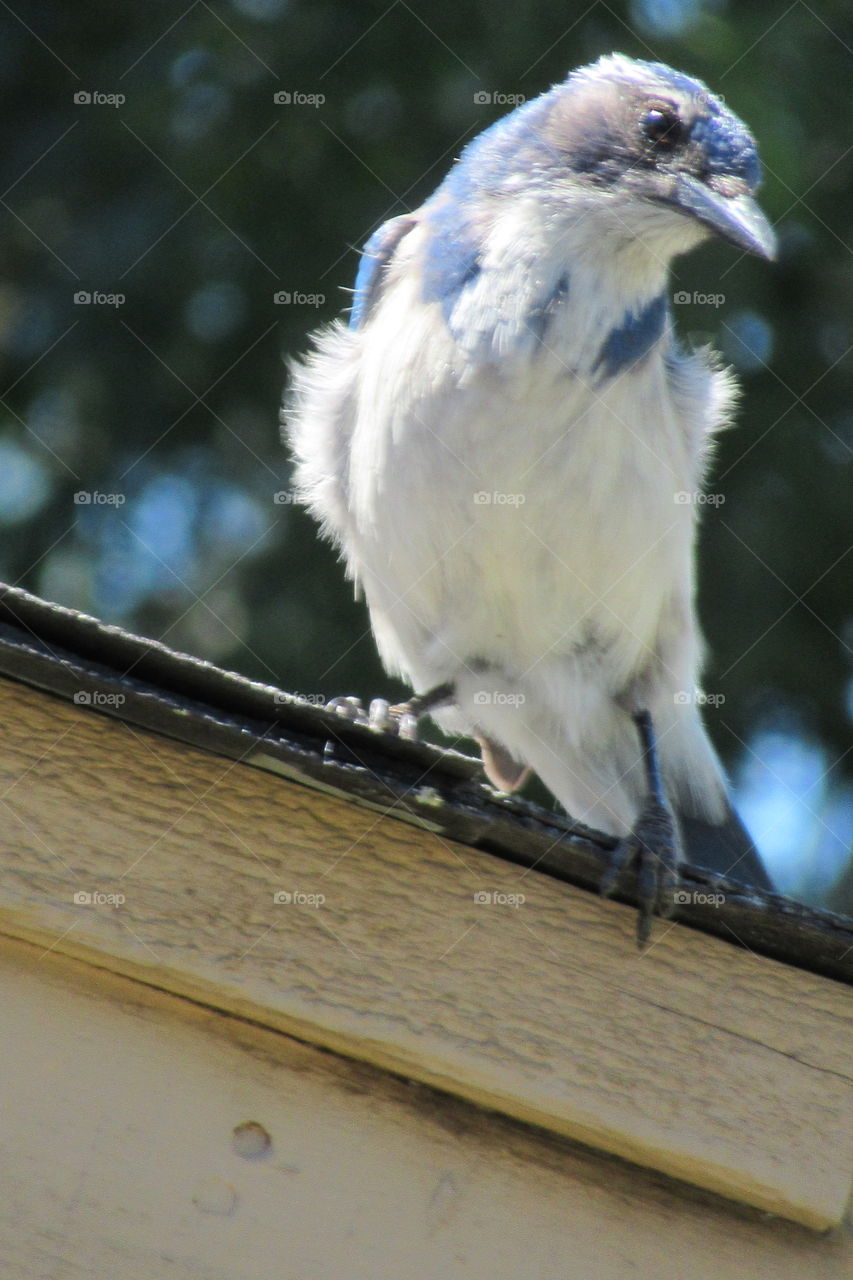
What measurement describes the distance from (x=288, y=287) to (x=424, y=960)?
2.73 m

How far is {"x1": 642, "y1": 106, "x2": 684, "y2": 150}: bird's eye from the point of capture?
3111mm

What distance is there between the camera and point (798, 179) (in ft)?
13.4

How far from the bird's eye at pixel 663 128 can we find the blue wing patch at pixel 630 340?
337 mm

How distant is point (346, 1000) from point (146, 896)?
0.27 metres

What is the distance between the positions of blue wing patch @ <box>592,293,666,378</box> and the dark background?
1.06 meters

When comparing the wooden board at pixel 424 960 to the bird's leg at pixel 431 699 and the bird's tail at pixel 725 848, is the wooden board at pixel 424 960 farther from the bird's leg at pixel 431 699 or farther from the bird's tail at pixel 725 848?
the bird's leg at pixel 431 699

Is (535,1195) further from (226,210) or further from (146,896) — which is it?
(226,210)

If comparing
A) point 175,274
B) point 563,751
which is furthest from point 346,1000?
point 175,274

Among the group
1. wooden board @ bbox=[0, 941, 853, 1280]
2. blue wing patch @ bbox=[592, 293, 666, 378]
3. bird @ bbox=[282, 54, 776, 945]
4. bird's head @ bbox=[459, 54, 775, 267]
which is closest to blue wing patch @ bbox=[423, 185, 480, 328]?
bird @ bbox=[282, 54, 776, 945]

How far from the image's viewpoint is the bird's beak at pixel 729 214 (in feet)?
9.37

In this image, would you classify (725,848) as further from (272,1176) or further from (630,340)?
(272,1176)

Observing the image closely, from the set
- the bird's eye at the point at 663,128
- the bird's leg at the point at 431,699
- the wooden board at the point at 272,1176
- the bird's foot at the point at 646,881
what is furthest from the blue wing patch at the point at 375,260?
the wooden board at the point at 272,1176

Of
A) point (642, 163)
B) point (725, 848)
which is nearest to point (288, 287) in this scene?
A: point (642, 163)

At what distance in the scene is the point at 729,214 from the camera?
2.95 metres
